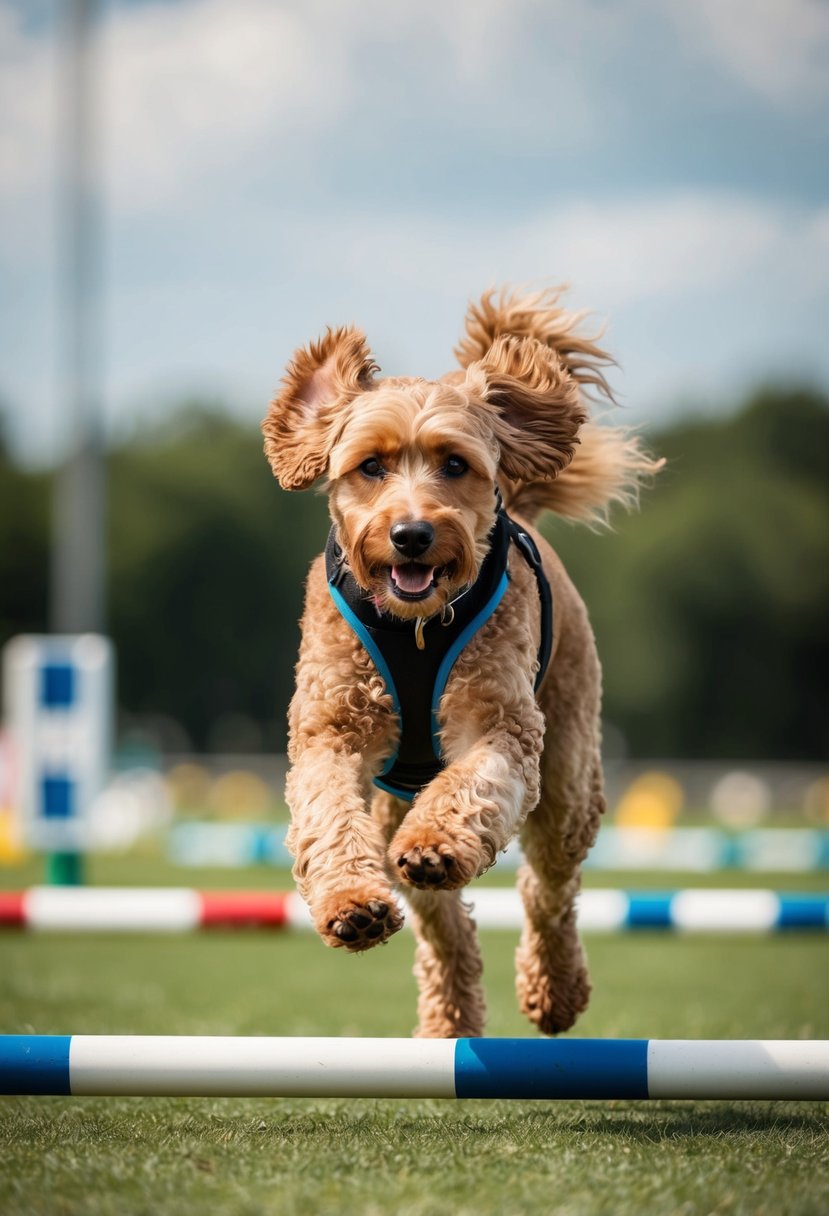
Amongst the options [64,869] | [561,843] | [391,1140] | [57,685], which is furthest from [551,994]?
[57,685]

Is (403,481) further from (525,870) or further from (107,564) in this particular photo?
(107,564)

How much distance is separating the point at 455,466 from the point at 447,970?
6.07 ft

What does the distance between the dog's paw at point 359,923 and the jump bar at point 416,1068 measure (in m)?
0.36

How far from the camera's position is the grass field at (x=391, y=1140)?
128 inches

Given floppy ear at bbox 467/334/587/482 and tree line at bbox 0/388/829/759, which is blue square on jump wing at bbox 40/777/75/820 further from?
tree line at bbox 0/388/829/759

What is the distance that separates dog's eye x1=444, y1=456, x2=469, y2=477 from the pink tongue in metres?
0.30

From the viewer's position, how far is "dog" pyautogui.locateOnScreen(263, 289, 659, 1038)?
3.91 meters

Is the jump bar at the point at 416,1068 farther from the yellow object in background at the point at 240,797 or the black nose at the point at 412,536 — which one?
the yellow object in background at the point at 240,797

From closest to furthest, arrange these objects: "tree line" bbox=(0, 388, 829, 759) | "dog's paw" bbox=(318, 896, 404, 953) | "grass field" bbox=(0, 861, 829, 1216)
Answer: "grass field" bbox=(0, 861, 829, 1216) → "dog's paw" bbox=(318, 896, 404, 953) → "tree line" bbox=(0, 388, 829, 759)

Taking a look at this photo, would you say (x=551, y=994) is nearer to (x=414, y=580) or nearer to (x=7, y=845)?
(x=414, y=580)

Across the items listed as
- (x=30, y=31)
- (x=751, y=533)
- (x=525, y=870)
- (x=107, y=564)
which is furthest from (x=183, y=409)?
(x=525, y=870)

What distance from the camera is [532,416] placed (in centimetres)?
459

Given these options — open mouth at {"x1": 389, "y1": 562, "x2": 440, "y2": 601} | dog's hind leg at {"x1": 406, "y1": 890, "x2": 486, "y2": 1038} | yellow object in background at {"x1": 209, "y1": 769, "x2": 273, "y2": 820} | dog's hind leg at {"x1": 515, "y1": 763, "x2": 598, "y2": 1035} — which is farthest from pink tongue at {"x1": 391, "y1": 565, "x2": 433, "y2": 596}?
yellow object in background at {"x1": 209, "y1": 769, "x2": 273, "y2": 820}

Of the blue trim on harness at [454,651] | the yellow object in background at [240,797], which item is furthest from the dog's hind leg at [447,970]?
the yellow object in background at [240,797]
